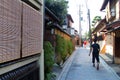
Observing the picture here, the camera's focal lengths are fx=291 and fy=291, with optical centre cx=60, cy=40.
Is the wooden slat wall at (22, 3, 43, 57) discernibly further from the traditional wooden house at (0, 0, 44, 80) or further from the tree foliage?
the tree foliage

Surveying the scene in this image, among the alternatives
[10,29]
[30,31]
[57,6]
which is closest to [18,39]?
[10,29]

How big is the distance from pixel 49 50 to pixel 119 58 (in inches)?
429

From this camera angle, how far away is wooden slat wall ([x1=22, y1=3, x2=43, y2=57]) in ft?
21.9

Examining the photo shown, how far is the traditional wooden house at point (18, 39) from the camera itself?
5.14 meters

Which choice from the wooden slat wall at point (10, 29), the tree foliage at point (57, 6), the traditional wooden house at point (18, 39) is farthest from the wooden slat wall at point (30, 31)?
the tree foliage at point (57, 6)

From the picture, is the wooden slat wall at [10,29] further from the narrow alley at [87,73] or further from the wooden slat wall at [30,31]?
the narrow alley at [87,73]

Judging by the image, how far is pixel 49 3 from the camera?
23.4 m

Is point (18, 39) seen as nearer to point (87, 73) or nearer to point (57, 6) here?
point (87, 73)

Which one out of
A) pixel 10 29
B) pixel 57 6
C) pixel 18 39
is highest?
pixel 57 6

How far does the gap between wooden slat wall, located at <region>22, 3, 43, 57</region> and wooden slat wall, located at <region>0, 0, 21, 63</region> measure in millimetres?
551

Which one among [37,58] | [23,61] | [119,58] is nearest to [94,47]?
[119,58]

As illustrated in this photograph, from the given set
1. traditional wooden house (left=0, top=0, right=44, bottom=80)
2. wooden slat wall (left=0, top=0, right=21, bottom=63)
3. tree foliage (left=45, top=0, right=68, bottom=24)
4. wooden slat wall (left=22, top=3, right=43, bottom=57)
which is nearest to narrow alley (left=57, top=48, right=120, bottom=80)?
wooden slat wall (left=22, top=3, right=43, bottom=57)

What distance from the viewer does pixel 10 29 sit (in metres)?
5.40

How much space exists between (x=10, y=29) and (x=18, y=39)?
662 mm
